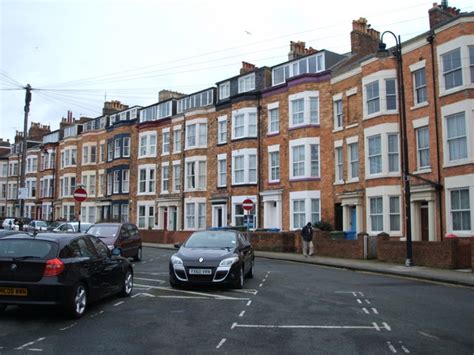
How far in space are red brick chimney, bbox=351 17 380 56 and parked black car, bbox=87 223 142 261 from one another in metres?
18.5

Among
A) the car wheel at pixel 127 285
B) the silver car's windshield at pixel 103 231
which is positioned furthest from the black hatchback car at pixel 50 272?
the silver car's windshield at pixel 103 231

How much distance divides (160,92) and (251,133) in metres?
16.1

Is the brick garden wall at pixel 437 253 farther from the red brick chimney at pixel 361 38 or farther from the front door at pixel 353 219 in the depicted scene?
the red brick chimney at pixel 361 38

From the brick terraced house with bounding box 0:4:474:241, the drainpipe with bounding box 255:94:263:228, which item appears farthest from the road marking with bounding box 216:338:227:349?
the drainpipe with bounding box 255:94:263:228

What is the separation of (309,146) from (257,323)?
75.6 ft

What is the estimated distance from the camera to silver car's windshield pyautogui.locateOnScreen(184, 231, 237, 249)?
44.1 feet

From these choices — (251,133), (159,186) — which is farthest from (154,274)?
(159,186)

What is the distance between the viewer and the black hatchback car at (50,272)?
27.6 feet

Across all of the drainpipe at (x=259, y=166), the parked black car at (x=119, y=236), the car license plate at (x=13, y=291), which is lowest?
the car license plate at (x=13, y=291)

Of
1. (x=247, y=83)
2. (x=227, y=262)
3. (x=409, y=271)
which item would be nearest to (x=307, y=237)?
(x=409, y=271)

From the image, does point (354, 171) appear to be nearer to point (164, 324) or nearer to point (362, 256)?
point (362, 256)

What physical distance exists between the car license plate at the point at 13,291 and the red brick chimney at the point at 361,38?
27107 mm

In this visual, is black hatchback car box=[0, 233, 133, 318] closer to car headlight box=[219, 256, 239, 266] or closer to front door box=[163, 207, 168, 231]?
car headlight box=[219, 256, 239, 266]

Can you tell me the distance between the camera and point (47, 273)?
8508mm
